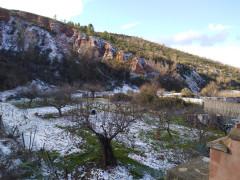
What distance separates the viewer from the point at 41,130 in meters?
22.0

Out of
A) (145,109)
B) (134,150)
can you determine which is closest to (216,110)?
(145,109)

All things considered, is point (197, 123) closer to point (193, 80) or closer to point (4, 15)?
A: point (193, 80)

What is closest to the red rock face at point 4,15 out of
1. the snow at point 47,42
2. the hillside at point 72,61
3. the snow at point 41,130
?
the hillside at point 72,61

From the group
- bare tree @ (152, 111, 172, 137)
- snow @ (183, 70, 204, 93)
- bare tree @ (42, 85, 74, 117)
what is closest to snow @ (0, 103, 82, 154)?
bare tree @ (42, 85, 74, 117)

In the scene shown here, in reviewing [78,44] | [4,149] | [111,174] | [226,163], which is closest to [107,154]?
[111,174]

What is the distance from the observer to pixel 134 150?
59.7ft

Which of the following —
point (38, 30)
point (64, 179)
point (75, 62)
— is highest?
point (38, 30)

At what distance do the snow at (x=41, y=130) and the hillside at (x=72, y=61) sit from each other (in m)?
16.5

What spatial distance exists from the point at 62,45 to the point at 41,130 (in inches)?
1843

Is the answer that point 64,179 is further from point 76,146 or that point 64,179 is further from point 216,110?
point 216,110

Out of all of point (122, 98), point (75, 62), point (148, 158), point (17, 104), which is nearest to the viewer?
point (148, 158)

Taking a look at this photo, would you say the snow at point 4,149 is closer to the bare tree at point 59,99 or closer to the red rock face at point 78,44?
the bare tree at point 59,99

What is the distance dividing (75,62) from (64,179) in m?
48.4

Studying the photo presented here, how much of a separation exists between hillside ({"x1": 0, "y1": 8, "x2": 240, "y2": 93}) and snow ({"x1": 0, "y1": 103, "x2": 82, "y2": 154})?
54.2ft
